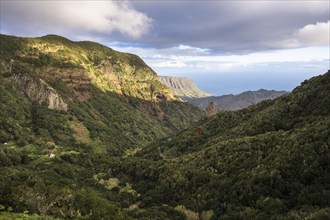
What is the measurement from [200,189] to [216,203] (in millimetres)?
8099

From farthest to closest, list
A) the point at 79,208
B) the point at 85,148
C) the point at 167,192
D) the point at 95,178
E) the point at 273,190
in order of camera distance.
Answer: the point at 85,148, the point at 95,178, the point at 167,192, the point at 273,190, the point at 79,208

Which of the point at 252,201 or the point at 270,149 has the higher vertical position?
the point at 270,149

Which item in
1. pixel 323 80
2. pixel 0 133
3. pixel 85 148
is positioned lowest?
pixel 85 148

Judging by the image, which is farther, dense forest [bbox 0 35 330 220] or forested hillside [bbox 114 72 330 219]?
forested hillside [bbox 114 72 330 219]

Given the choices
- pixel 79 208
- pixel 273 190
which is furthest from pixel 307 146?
pixel 79 208

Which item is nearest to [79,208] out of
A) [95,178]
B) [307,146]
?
[307,146]

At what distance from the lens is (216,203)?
205 ft

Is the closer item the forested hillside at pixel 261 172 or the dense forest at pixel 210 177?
the dense forest at pixel 210 177

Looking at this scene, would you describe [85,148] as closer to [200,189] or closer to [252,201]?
[200,189]

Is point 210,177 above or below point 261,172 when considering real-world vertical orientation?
below

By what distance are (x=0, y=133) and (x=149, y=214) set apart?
4004 inches

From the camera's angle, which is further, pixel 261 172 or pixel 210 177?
pixel 210 177

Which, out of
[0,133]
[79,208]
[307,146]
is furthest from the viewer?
[0,133]

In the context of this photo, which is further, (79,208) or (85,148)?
(85,148)
